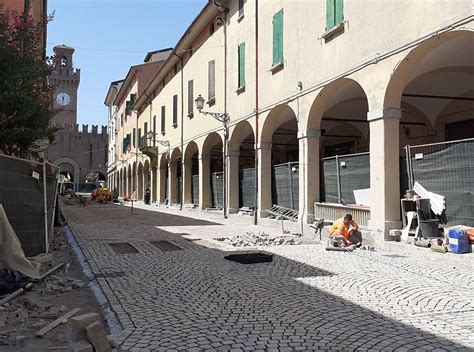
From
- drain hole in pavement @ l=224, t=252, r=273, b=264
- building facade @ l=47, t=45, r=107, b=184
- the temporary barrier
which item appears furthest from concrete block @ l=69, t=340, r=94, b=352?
building facade @ l=47, t=45, r=107, b=184

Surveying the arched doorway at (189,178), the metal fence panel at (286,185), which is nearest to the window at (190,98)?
the arched doorway at (189,178)

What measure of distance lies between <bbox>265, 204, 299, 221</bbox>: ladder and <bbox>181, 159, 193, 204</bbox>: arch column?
10542 mm

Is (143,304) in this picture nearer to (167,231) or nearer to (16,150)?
(16,150)

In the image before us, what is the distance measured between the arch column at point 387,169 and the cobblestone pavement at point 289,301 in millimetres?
1083

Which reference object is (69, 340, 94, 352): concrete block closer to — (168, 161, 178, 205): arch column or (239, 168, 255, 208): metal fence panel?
(239, 168, 255, 208): metal fence panel

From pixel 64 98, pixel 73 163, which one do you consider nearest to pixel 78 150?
pixel 73 163

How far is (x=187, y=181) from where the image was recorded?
88.7 feet

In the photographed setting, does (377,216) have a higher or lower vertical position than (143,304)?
higher

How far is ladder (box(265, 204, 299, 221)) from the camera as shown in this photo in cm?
1509

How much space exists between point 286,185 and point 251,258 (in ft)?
24.0

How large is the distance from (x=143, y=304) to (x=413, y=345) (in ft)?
9.69

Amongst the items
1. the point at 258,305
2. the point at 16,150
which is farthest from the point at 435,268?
the point at 16,150

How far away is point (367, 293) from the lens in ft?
20.5

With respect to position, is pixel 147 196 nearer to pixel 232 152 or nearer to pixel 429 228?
pixel 232 152
